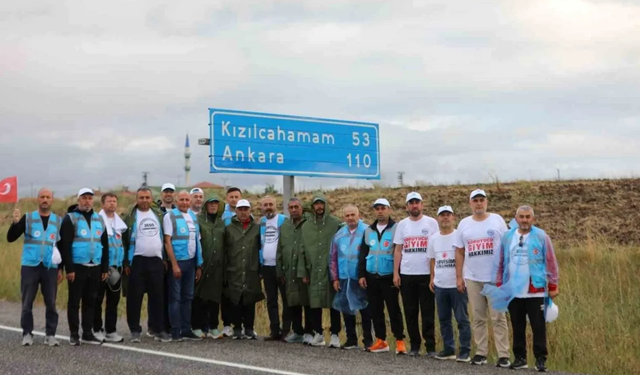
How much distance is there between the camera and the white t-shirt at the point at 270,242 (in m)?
12.4

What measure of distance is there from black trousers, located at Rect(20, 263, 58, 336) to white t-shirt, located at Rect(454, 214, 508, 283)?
16.1 feet

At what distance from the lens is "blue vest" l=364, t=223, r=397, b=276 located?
11.2 metres

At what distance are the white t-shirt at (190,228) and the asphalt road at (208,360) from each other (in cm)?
125

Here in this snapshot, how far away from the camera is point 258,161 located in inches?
638

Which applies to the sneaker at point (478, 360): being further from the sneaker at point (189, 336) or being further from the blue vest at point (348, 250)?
the sneaker at point (189, 336)

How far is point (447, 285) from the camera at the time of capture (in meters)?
10.5

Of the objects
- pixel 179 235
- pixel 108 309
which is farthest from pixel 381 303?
pixel 108 309

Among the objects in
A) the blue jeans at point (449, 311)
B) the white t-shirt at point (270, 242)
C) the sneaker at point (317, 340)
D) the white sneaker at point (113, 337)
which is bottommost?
the sneaker at point (317, 340)

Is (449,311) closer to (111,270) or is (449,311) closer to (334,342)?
(334,342)

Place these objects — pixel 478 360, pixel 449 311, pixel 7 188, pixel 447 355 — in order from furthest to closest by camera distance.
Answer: pixel 7 188 → pixel 449 311 → pixel 447 355 → pixel 478 360

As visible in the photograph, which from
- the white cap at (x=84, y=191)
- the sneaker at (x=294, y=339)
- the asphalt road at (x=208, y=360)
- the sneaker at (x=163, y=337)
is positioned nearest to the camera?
the asphalt road at (x=208, y=360)

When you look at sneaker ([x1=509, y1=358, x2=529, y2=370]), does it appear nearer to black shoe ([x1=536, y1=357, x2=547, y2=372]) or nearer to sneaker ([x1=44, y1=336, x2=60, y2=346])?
→ black shoe ([x1=536, y1=357, x2=547, y2=372])

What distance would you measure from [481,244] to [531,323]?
102 cm

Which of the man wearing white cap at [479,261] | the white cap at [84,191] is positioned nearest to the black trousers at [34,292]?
the white cap at [84,191]
